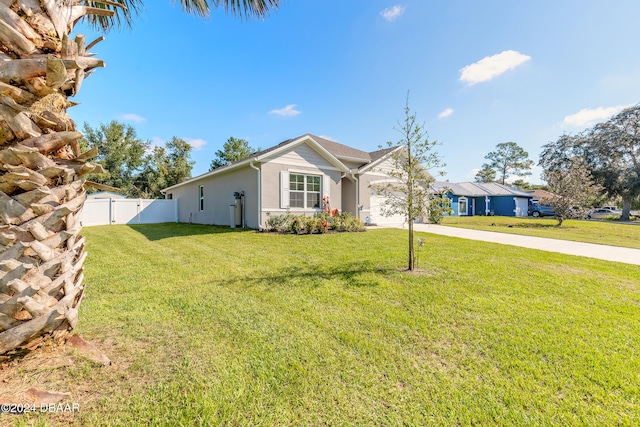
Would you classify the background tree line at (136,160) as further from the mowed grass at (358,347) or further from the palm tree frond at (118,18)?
the mowed grass at (358,347)

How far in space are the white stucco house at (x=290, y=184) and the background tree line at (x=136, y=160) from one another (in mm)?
20432

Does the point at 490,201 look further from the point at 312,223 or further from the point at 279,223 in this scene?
the point at 279,223

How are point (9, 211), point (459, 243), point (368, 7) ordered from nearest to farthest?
point (9, 211), point (459, 243), point (368, 7)

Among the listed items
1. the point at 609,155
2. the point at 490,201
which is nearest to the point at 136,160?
the point at 490,201

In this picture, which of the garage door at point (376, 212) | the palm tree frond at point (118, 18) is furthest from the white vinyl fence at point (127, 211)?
the palm tree frond at point (118, 18)

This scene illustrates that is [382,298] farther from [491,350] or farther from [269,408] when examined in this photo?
[269,408]

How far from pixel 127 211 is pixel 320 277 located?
18912mm

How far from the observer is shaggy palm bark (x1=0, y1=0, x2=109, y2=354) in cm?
166

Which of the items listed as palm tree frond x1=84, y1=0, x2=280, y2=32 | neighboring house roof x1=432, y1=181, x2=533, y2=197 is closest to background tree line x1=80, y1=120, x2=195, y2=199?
palm tree frond x1=84, y1=0, x2=280, y2=32

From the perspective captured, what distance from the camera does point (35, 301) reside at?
1.76 m

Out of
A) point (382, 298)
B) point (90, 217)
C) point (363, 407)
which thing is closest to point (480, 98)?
point (382, 298)

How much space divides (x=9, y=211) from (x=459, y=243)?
9.29 meters

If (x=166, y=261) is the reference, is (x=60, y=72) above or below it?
above

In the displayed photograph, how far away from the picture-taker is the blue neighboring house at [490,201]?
29531 mm
